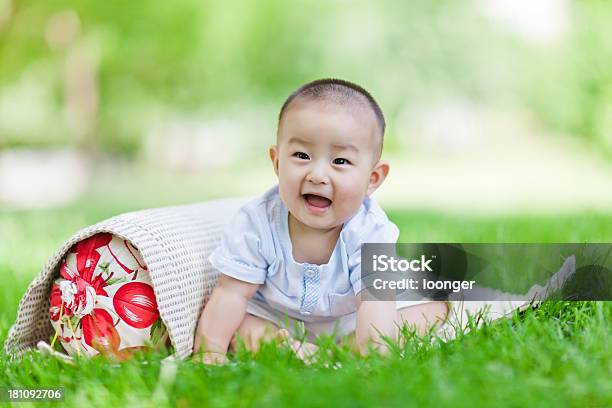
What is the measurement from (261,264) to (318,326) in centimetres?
29

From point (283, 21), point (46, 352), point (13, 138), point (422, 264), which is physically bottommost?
point (46, 352)

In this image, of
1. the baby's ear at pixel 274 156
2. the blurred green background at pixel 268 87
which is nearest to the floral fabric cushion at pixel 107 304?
the baby's ear at pixel 274 156

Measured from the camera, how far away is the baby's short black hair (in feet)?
7.72

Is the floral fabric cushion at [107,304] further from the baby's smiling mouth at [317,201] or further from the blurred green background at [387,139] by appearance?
the baby's smiling mouth at [317,201]

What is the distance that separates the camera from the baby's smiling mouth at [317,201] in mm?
2396

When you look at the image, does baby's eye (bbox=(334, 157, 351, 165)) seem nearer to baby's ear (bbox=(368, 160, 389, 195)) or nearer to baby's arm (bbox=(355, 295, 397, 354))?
baby's ear (bbox=(368, 160, 389, 195))

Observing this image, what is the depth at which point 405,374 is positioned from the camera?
68.8 inches

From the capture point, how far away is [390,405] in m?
1.55

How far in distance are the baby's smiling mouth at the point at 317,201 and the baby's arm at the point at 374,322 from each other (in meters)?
0.33

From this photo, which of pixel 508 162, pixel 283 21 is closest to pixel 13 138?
pixel 283 21

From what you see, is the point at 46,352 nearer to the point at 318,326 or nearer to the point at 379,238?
the point at 318,326

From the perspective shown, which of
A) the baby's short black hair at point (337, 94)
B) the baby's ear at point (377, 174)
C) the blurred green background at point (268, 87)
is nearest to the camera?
the baby's short black hair at point (337, 94)

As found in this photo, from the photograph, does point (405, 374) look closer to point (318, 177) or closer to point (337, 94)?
point (318, 177)

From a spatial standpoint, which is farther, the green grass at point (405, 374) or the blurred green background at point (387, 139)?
the blurred green background at point (387, 139)
